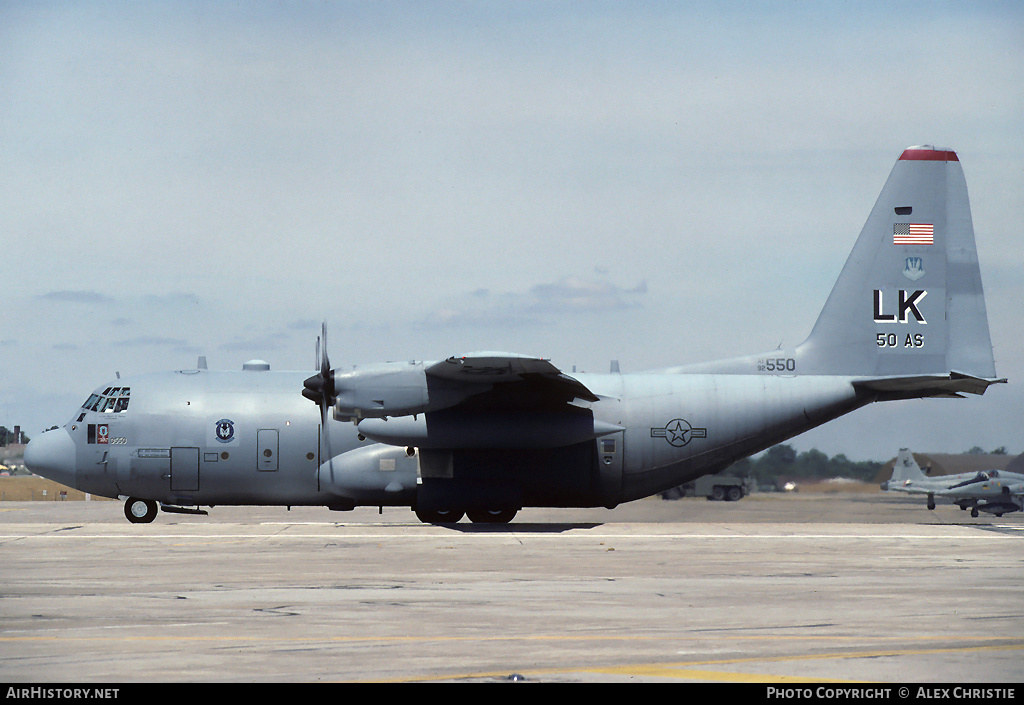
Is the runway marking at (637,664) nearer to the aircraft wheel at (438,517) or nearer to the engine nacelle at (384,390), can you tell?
the engine nacelle at (384,390)

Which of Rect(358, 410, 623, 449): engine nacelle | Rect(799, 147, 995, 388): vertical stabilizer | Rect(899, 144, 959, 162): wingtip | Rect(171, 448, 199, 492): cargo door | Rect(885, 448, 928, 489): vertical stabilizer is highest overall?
Rect(899, 144, 959, 162): wingtip

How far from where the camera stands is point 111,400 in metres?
27.5

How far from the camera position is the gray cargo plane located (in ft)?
85.1

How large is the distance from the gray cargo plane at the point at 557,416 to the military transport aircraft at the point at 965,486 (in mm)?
13738

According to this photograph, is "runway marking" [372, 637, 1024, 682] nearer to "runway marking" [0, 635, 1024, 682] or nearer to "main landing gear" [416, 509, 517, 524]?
"runway marking" [0, 635, 1024, 682]

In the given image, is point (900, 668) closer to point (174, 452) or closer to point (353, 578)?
point (353, 578)

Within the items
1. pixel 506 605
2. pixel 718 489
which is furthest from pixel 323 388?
pixel 718 489

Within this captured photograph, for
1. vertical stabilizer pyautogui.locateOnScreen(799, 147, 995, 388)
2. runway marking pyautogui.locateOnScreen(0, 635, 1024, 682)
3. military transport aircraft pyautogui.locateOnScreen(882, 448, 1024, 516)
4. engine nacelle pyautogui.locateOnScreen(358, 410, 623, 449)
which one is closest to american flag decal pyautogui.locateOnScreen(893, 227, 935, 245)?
vertical stabilizer pyautogui.locateOnScreen(799, 147, 995, 388)

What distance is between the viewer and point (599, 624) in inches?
449

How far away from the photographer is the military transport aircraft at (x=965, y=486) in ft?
134

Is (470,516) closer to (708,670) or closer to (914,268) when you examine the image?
(914,268)

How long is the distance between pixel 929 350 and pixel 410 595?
65.6 feet

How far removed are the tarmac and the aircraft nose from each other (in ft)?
6.61
